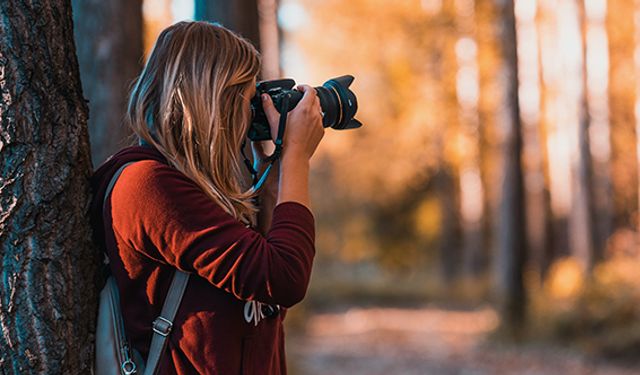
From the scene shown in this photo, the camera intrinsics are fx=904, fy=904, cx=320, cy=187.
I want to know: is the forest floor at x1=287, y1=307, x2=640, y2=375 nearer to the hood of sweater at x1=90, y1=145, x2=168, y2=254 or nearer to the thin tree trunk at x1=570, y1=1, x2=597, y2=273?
the thin tree trunk at x1=570, y1=1, x2=597, y2=273

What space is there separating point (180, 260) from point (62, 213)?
38 cm

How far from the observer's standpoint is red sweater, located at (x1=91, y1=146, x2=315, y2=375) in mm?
2199

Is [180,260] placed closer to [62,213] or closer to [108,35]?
[62,213]

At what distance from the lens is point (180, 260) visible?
221 cm

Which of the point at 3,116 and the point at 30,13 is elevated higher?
the point at 30,13

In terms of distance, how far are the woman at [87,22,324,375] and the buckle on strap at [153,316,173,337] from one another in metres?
0.02

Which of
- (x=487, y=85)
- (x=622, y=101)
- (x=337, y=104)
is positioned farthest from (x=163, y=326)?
(x=622, y=101)

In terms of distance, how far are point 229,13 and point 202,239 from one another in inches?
183

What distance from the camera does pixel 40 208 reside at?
2316 millimetres

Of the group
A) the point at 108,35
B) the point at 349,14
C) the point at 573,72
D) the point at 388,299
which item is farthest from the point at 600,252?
the point at 108,35

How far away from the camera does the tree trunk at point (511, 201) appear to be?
1372cm

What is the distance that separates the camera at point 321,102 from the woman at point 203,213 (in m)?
0.04

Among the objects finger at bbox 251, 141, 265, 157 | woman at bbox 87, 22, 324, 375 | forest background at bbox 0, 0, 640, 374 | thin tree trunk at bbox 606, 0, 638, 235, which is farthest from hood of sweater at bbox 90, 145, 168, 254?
thin tree trunk at bbox 606, 0, 638, 235

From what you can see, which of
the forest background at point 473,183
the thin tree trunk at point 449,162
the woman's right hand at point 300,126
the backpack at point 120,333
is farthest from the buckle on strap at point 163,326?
the thin tree trunk at point 449,162
